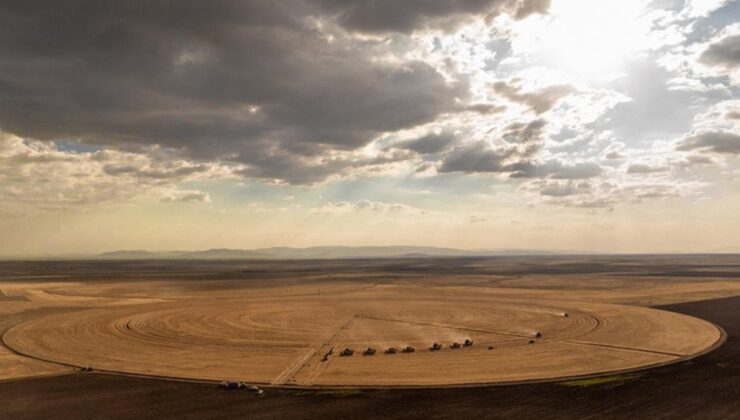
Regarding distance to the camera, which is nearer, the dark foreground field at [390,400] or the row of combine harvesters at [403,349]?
the dark foreground field at [390,400]

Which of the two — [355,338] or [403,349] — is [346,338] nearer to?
[355,338]

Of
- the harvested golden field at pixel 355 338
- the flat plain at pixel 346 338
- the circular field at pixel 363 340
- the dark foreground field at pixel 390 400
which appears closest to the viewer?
the dark foreground field at pixel 390 400

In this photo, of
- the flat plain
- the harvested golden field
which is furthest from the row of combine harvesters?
the flat plain

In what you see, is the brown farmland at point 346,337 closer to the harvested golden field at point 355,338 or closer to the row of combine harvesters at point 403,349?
the harvested golden field at point 355,338

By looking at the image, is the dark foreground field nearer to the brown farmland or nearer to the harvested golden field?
the brown farmland

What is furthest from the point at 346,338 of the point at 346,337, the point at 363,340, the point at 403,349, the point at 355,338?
the point at 403,349

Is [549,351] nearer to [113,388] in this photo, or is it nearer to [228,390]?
[228,390]

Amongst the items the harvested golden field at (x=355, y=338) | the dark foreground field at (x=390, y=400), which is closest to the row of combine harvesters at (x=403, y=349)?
the harvested golden field at (x=355, y=338)
